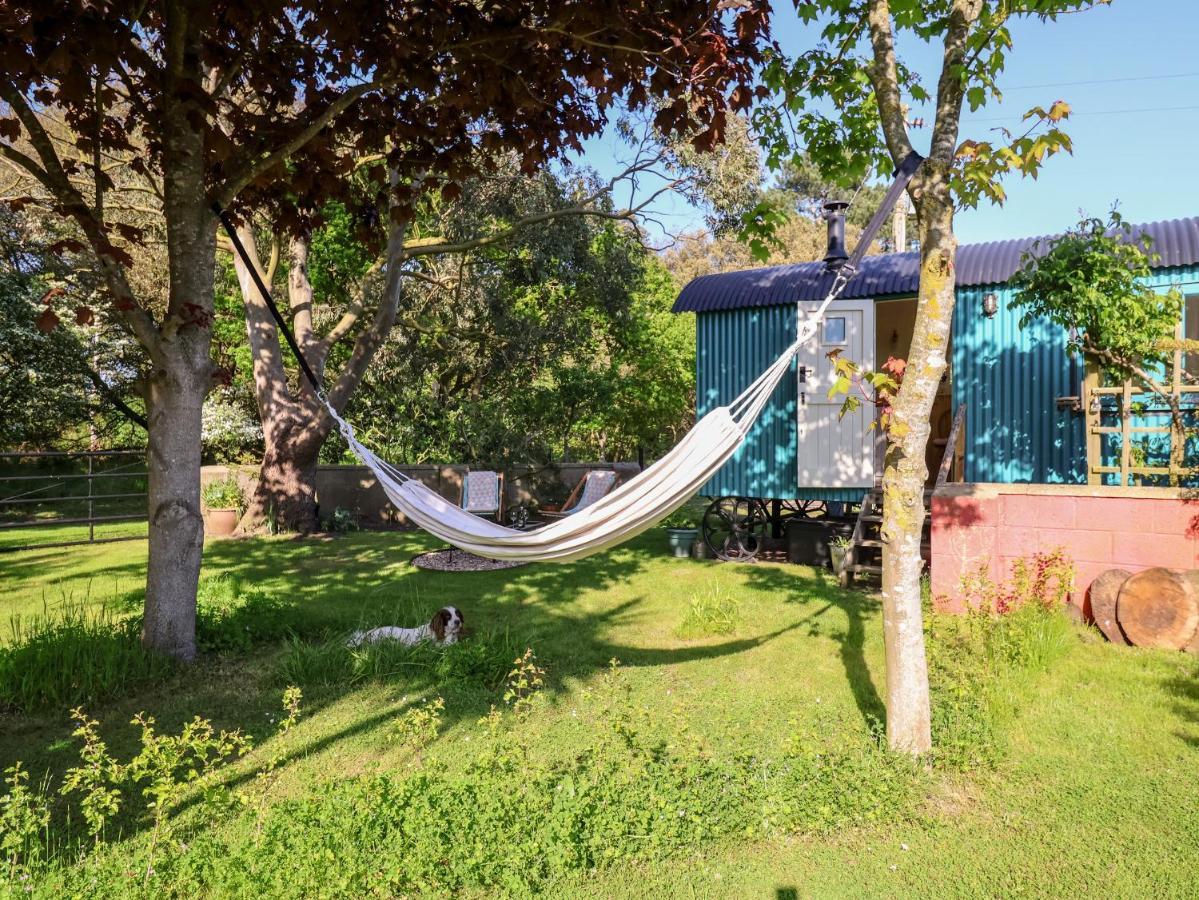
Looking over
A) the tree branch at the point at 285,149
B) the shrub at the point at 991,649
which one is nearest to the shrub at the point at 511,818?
the shrub at the point at 991,649

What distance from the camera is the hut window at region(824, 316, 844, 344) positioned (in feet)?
24.9

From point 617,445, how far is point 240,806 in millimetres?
13510

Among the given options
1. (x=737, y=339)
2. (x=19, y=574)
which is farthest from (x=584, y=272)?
(x=19, y=574)

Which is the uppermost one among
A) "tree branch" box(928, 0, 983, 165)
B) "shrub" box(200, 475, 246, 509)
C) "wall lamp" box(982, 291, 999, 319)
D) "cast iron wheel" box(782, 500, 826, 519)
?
"tree branch" box(928, 0, 983, 165)

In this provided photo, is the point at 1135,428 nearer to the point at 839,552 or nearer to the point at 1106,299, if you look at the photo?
the point at 1106,299

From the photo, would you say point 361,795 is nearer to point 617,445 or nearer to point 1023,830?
point 1023,830

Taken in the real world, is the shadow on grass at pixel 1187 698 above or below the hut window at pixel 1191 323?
below

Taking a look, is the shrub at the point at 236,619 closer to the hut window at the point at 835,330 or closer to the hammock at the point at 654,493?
the hammock at the point at 654,493

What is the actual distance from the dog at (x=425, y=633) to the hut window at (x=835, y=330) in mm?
4509

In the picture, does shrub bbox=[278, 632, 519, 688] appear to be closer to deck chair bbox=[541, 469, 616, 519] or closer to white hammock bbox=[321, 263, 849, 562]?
white hammock bbox=[321, 263, 849, 562]

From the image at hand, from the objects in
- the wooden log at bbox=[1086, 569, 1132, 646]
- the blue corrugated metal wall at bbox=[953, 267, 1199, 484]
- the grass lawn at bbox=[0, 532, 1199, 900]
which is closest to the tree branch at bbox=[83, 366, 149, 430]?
the grass lawn at bbox=[0, 532, 1199, 900]

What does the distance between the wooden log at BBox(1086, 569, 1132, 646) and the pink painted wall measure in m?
0.17

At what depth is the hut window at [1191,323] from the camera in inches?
252

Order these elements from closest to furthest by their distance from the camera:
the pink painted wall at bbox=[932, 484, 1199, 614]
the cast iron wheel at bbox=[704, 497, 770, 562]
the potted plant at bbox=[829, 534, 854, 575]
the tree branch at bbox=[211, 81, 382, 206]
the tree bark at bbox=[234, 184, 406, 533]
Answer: the tree branch at bbox=[211, 81, 382, 206]
the pink painted wall at bbox=[932, 484, 1199, 614]
the potted plant at bbox=[829, 534, 854, 575]
the cast iron wheel at bbox=[704, 497, 770, 562]
the tree bark at bbox=[234, 184, 406, 533]
